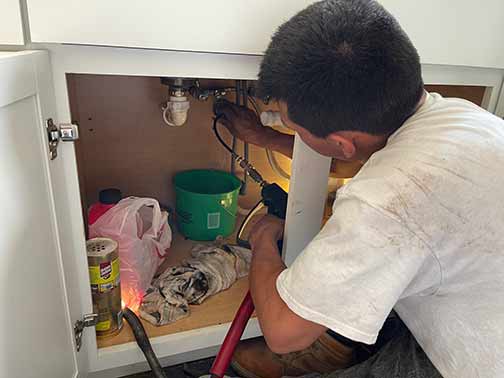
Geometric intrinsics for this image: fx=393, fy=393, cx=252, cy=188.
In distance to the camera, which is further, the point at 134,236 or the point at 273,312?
the point at 134,236

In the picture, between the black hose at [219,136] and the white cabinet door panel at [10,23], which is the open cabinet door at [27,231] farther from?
the black hose at [219,136]

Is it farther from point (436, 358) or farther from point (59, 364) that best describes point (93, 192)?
point (436, 358)

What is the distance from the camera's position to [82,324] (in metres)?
0.83

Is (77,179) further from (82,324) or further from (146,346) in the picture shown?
(146,346)

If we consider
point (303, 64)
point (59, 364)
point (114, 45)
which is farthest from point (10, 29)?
point (59, 364)

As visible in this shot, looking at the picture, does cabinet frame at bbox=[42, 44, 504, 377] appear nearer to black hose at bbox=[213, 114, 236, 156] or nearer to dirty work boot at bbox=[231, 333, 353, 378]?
dirty work boot at bbox=[231, 333, 353, 378]

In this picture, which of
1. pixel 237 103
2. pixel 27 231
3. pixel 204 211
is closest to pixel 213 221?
pixel 204 211

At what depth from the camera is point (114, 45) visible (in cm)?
63

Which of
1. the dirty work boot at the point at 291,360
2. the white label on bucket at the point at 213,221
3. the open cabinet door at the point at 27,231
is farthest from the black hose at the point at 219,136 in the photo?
the open cabinet door at the point at 27,231

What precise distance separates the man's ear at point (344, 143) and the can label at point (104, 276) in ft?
1.84

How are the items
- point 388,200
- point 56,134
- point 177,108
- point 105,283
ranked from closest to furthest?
point 388,200 → point 56,134 → point 105,283 → point 177,108

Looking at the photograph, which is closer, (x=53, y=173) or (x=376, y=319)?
(x=376, y=319)

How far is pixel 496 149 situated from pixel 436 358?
0.37 meters

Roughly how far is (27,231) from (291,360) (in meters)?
0.79
